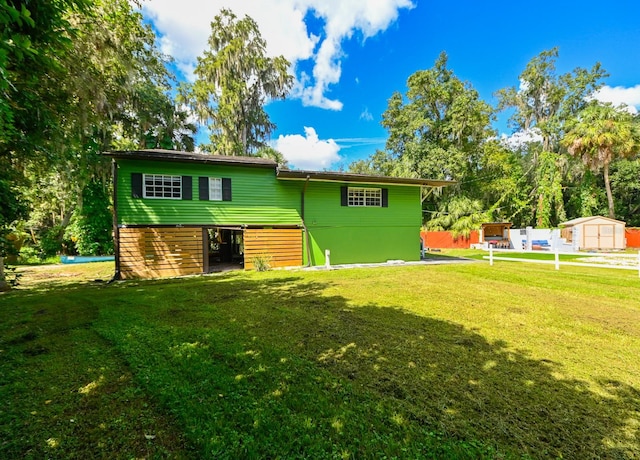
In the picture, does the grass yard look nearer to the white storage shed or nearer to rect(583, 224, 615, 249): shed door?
the white storage shed

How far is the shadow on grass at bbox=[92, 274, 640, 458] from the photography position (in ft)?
6.33

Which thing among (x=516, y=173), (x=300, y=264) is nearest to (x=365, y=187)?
(x=300, y=264)

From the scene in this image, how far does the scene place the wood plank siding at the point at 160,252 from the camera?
34.6 ft

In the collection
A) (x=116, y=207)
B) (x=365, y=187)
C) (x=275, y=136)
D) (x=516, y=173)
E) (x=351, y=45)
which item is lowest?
(x=116, y=207)

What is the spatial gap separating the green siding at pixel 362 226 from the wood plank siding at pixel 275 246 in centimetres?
79

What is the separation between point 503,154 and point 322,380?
33.0 meters

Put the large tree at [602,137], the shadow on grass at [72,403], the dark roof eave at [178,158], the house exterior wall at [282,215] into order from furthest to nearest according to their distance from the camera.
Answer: the large tree at [602,137] < the house exterior wall at [282,215] < the dark roof eave at [178,158] < the shadow on grass at [72,403]

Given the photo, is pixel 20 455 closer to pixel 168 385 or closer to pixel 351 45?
pixel 168 385

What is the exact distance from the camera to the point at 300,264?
42.7 ft

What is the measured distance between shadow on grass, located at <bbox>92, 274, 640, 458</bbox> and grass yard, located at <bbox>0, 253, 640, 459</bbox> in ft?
0.05

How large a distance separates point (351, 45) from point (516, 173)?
70.4 feet

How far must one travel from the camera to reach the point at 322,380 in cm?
274

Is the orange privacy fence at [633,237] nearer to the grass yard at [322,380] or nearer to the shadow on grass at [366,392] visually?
the grass yard at [322,380]

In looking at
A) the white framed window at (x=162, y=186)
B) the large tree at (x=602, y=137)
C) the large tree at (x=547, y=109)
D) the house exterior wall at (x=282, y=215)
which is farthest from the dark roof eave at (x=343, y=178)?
the large tree at (x=547, y=109)
